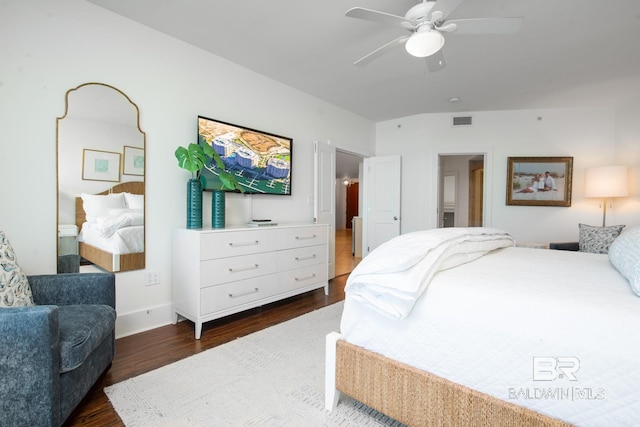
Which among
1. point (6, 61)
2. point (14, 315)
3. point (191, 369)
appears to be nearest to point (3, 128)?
point (6, 61)

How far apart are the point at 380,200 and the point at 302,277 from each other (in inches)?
96.0

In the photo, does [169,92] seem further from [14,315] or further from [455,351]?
[455,351]

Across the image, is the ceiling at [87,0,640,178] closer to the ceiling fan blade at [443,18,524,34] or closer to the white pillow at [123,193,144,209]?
the ceiling fan blade at [443,18,524,34]

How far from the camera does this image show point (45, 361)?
1173mm

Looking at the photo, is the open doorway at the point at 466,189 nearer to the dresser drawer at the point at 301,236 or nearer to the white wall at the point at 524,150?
the white wall at the point at 524,150

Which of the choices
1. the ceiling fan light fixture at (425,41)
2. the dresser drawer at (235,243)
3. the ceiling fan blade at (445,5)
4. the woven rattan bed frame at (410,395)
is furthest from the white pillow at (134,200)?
the ceiling fan blade at (445,5)

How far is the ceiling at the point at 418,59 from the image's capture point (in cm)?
219

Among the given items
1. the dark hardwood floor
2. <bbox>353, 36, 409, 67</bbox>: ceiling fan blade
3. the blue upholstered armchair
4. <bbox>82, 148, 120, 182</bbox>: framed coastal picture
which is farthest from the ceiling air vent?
the blue upholstered armchair

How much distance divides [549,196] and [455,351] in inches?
174

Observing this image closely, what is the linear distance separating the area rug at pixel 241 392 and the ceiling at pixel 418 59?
8.25 ft

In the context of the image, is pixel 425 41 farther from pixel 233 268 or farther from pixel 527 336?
pixel 233 268

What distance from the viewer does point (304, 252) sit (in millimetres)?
3168

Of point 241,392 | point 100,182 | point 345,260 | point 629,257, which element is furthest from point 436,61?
point 345,260

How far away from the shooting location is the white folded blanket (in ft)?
3.82
